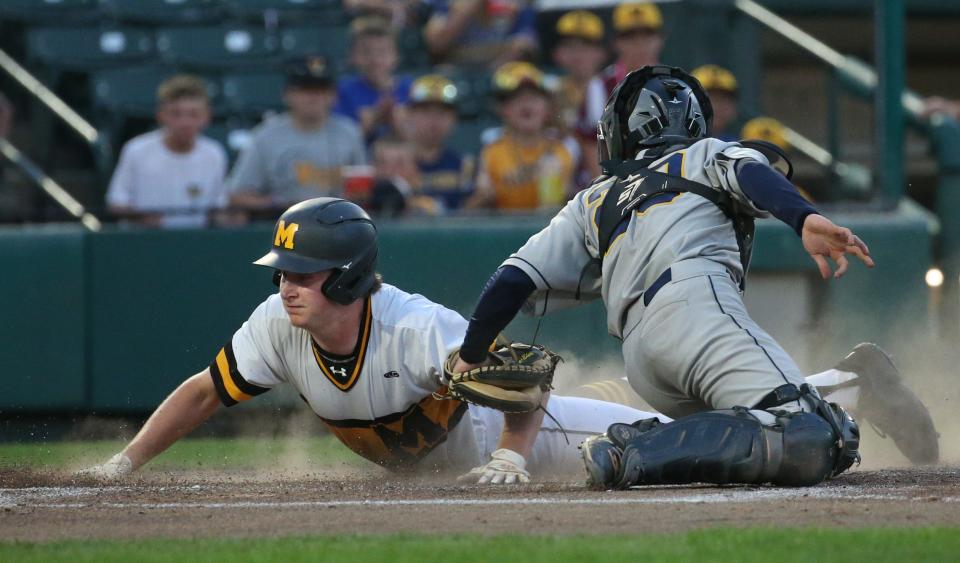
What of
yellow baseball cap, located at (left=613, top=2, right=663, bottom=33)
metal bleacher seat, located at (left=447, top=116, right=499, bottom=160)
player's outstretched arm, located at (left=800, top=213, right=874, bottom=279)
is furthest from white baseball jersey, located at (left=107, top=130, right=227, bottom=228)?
player's outstretched arm, located at (left=800, top=213, right=874, bottom=279)

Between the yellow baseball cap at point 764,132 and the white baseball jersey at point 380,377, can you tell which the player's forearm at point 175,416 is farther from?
the yellow baseball cap at point 764,132

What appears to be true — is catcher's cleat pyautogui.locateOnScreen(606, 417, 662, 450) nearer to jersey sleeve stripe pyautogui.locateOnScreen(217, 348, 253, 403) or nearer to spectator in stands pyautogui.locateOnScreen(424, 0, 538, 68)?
jersey sleeve stripe pyautogui.locateOnScreen(217, 348, 253, 403)

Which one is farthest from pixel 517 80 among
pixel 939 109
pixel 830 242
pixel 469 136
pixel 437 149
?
pixel 830 242

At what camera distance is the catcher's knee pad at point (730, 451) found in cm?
441

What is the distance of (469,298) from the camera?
8.16m

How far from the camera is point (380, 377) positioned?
5.27 metres

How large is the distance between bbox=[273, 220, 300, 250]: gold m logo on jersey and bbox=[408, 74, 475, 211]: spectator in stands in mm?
3470

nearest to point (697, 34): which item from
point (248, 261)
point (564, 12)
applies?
point (564, 12)

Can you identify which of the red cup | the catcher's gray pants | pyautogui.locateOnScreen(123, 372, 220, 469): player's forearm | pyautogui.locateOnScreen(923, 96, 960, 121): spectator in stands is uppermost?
pyautogui.locateOnScreen(923, 96, 960, 121): spectator in stands

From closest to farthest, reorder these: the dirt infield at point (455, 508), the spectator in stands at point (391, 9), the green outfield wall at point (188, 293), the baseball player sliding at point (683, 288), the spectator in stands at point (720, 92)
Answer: the dirt infield at point (455, 508)
the baseball player sliding at point (683, 288)
the green outfield wall at point (188, 293)
the spectator in stands at point (720, 92)
the spectator in stands at point (391, 9)

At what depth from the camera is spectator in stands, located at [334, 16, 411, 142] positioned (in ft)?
30.1

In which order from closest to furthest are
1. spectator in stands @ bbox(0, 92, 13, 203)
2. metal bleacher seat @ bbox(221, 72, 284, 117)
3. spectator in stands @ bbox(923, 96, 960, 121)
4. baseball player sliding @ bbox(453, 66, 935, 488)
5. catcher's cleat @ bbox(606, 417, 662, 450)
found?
baseball player sliding @ bbox(453, 66, 935, 488), catcher's cleat @ bbox(606, 417, 662, 450), spectator in stands @ bbox(923, 96, 960, 121), spectator in stands @ bbox(0, 92, 13, 203), metal bleacher seat @ bbox(221, 72, 284, 117)

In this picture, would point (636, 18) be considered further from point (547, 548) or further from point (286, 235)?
point (547, 548)

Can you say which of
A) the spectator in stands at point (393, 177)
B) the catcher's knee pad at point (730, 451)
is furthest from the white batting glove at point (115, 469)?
the spectator in stands at point (393, 177)
